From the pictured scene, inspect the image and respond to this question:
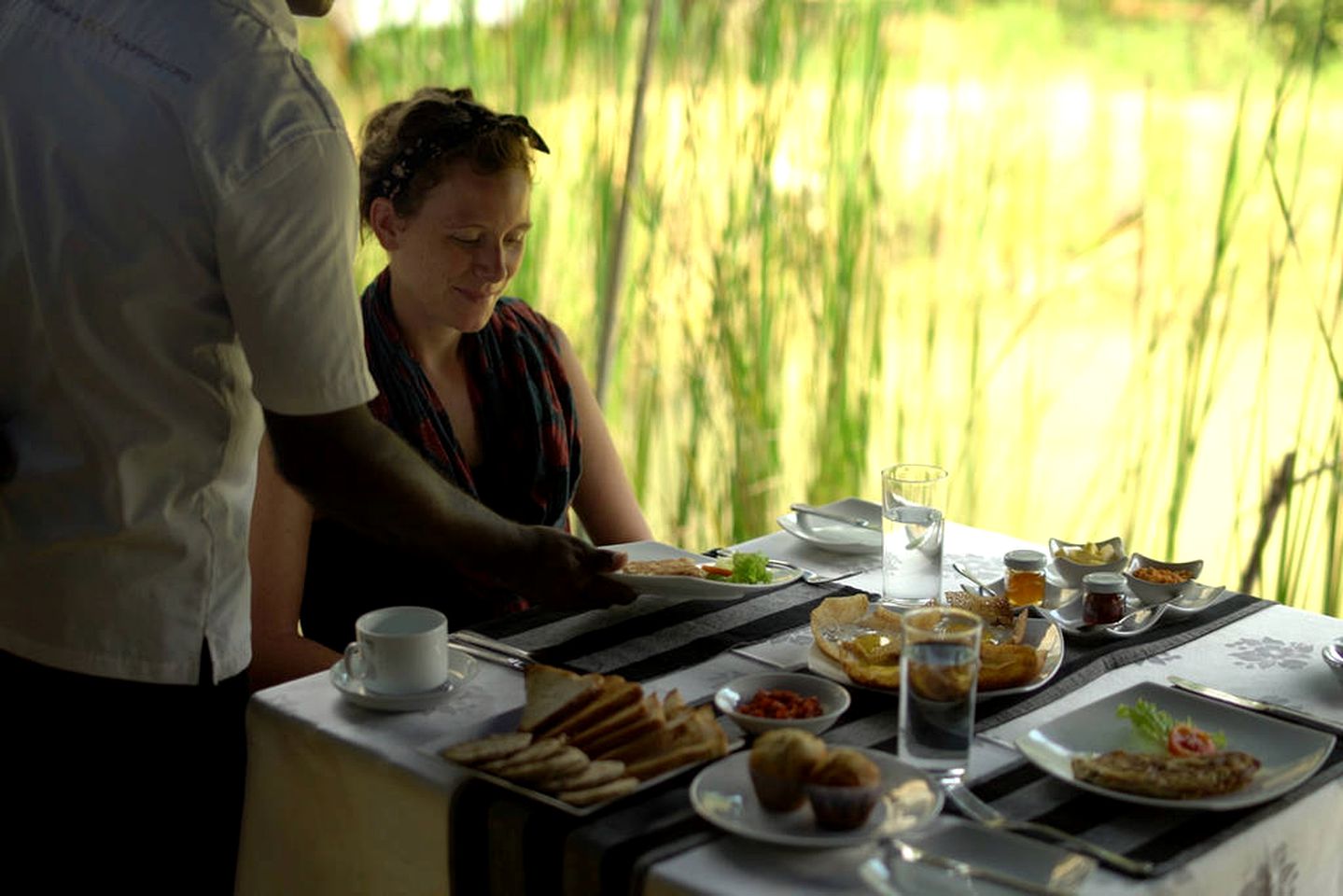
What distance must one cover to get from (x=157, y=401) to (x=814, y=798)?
69 cm

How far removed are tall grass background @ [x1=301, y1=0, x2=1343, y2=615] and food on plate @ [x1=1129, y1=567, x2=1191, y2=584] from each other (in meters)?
0.90

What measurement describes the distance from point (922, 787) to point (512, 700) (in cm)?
43

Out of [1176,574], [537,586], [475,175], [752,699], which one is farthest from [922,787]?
[475,175]

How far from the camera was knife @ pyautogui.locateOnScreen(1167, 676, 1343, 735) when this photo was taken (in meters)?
1.38

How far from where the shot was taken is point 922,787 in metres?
1.18

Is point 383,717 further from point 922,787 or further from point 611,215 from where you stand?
point 611,215

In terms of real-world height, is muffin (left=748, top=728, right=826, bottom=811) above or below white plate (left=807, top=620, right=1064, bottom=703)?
above

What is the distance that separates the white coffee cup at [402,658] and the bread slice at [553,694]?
101mm

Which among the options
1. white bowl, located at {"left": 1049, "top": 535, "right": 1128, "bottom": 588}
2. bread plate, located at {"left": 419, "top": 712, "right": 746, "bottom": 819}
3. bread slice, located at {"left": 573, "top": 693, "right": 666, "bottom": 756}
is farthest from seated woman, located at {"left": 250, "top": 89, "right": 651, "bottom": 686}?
white bowl, located at {"left": 1049, "top": 535, "right": 1128, "bottom": 588}

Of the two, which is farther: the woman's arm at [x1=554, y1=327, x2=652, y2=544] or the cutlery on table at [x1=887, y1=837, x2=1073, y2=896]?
the woman's arm at [x1=554, y1=327, x2=652, y2=544]

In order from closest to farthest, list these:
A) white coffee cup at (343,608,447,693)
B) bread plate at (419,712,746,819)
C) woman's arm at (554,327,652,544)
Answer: bread plate at (419,712,746,819), white coffee cup at (343,608,447,693), woman's arm at (554,327,652,544)

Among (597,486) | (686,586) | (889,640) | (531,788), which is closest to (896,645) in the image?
(889,640)

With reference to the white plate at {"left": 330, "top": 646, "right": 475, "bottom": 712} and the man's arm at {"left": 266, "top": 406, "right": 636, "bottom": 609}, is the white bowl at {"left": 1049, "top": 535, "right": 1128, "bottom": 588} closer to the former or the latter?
the man's arm at {"left": 266, "top": 406, "right": 636, "bottom": 609}

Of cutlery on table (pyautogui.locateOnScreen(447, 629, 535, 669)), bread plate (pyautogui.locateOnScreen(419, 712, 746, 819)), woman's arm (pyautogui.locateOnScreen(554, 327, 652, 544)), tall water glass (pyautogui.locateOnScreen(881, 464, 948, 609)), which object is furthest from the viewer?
woman's arm (pyautogui.locateOnScreen(554, 327, 652, 544))
